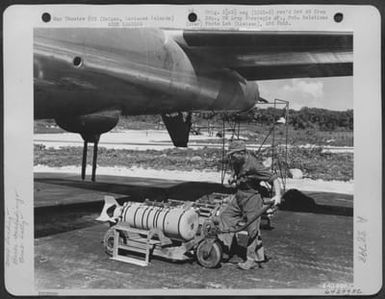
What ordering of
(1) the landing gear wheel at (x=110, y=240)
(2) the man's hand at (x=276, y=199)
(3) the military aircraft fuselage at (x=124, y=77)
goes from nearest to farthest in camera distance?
(2) the man's hand at (x=276, y=199)
(3) the military aircraft fuselage at (x=124, y=77)
(1) the landing gear wheel at (x=110, y=240)

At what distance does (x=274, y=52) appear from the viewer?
10.3ft

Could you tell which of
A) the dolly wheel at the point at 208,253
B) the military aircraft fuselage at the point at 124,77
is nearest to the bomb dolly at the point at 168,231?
the dolly wheel at the point at 208,253

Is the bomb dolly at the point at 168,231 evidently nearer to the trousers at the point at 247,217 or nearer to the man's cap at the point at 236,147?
the trousers at the point at 247,217

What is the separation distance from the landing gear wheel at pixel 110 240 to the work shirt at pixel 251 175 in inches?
37.1

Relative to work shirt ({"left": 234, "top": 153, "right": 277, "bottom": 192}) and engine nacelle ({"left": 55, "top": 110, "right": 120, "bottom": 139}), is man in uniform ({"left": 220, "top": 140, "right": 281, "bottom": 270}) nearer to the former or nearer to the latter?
work shirt ({"left": 234, "top": 153, "right": 277, "bottom": 192})

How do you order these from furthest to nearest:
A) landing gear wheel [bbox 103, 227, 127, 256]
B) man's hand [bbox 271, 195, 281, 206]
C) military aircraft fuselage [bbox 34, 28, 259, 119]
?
1. landing gear wheel [bbox 103, 227, 127, 256]
2. military aircraft fuselage [bbox 34, 28, 259, 119]
3. man's hand [bbox 271, 195, 281, 206]

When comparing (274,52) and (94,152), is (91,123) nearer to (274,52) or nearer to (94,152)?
(94,152)

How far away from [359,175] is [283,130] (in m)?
0.63

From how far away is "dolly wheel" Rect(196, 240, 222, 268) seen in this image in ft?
9.61

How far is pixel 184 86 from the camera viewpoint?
10.8ft

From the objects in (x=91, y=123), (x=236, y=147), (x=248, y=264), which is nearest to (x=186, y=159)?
(x=236, y=147)

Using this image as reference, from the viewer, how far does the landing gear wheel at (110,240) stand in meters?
3.07

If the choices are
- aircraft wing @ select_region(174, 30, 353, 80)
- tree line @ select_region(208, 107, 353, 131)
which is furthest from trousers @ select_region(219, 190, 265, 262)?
aircraft wing @ select_region(174, 30, 353, 80)

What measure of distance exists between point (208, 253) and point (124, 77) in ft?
4.59
